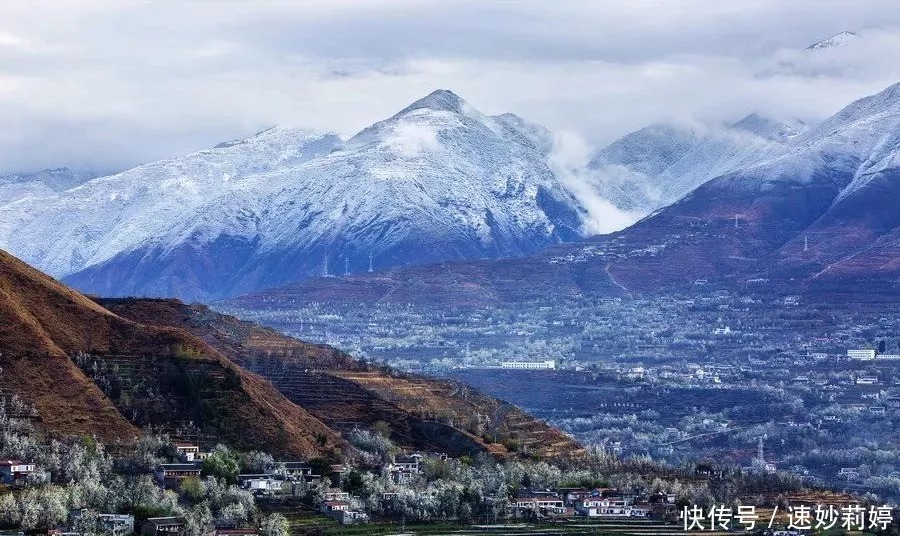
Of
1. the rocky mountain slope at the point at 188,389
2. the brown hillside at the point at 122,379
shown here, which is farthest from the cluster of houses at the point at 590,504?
the brown hillside at the point at 122,379

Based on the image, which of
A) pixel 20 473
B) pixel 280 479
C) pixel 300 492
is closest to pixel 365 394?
pixel 280 479

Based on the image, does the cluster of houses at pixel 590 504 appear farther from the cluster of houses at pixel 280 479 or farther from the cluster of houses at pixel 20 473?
the cluster of houses at pixel 20 473

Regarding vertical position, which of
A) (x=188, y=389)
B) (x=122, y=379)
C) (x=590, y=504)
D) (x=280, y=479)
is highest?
(x=122, y=379)

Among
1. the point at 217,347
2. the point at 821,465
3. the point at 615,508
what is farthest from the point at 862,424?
the point at 615,508

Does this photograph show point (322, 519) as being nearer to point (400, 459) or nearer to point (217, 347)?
point (400, 459)

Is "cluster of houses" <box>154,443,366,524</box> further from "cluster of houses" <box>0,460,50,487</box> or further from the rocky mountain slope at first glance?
"cluster of houses" <box>0,460,50,487</box>

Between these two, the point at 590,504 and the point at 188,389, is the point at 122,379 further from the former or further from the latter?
the point at 590,504

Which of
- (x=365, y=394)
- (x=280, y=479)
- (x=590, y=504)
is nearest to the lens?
(x=280, y=479)
